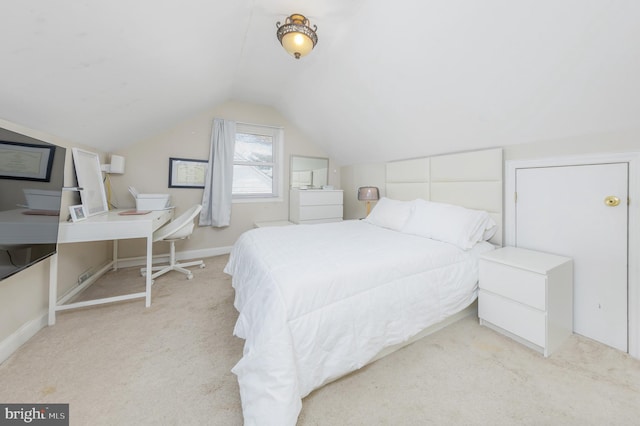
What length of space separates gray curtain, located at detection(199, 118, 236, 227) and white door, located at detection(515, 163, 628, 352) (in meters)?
3.74

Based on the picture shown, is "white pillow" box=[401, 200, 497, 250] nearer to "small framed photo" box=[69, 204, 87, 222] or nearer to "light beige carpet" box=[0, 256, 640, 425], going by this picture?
"light beige carpet" box=[0, 256, 640, 425]

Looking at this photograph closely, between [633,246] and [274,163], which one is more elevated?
[274,163]

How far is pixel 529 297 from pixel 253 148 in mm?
4017

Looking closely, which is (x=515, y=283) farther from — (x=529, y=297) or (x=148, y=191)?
(x=148, y=191)

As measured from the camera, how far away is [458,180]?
254 cm

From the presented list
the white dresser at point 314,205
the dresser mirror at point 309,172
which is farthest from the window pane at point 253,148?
the white dresser at point 314,205

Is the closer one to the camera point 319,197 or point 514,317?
point 514,317

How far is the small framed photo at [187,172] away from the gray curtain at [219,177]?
0.45 ft

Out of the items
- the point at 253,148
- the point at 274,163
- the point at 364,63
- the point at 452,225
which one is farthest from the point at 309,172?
the point at 452,225

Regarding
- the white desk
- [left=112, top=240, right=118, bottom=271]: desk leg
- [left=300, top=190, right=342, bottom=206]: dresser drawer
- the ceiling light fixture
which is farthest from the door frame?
[left=112, top=240, right=118, bottom=271]: desk leg

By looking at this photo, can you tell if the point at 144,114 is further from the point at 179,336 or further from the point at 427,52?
the point at 427,52

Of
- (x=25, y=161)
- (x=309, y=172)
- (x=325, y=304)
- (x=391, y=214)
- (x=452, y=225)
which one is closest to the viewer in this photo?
(x=325, y=304)

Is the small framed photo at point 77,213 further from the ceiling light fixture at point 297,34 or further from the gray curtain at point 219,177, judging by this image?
the ceiling light fixture at point 297,34

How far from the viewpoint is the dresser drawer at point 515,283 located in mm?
1556
